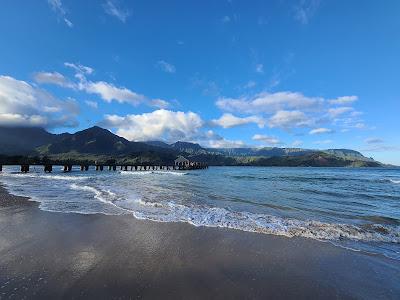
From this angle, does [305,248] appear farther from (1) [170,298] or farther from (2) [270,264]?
(1) [170,298]

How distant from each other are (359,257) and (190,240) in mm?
4295

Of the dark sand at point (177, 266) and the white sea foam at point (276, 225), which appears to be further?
the white sea foam at point (276, 225)

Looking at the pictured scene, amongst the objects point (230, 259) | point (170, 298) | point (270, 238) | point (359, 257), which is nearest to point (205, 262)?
point (230, 259)

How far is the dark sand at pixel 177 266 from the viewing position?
4754mm

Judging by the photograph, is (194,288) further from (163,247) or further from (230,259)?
(163,247)

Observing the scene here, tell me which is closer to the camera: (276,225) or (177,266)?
(177,266)

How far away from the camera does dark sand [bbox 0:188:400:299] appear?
4754 mm

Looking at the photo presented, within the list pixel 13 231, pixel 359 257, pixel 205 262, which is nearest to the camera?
pixel 205 262

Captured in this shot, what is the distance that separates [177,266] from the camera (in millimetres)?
5879

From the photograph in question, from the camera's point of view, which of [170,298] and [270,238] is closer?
[170,298]

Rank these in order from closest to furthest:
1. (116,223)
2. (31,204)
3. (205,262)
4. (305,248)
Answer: (205,262) < (305,248) < (116,223) < (31,204)

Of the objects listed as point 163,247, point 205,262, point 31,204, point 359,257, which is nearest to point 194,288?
point 205,262

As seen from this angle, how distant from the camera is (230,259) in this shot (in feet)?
21.1

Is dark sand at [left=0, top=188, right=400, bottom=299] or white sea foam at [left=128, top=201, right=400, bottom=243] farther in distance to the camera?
white sea foam at [left=128, top=201, right=400, bottom=243]
